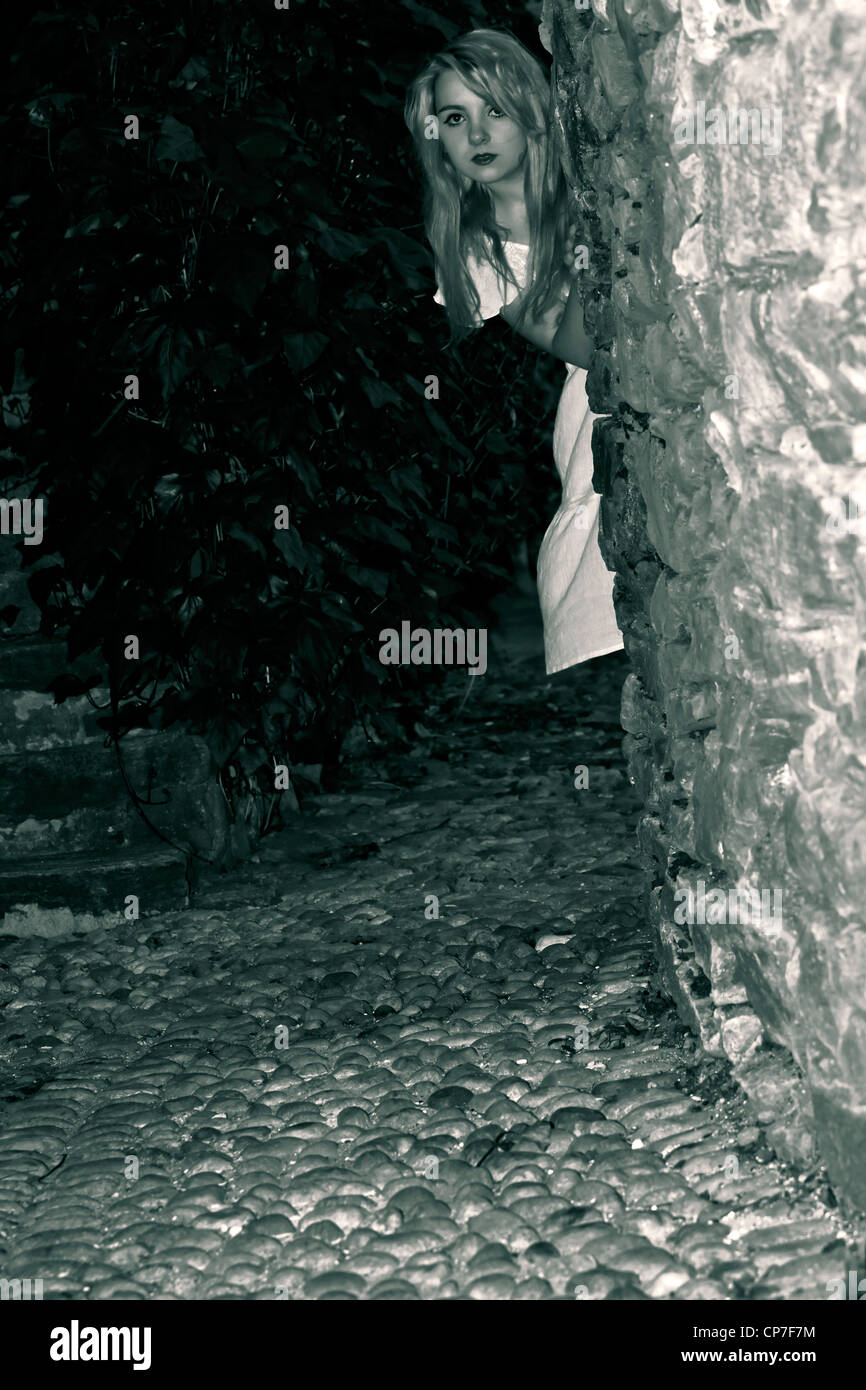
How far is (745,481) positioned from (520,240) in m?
1.01

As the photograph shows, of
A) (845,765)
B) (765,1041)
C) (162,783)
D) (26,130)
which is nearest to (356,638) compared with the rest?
(162,783)

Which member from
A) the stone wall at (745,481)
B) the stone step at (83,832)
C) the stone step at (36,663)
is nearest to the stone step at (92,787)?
the stone step at (83,832)

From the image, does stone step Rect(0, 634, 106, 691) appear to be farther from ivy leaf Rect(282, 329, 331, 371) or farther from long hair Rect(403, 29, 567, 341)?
long hair Rect(403, 29, 567, 341)

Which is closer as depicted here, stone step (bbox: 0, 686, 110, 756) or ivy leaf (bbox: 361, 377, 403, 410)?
ivy leaf (bbox: 361, 377, 403, 410)

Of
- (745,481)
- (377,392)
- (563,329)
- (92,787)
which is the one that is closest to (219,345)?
(377,392)

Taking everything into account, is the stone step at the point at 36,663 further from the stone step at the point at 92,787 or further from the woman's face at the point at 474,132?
the woman's face at the point at 474,132

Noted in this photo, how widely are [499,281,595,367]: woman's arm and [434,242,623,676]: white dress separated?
0.05 meters

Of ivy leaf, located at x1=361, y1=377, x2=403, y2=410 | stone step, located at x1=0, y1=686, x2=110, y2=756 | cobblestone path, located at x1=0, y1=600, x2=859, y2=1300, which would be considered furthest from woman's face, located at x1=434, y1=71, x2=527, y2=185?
stone step, located at x1=0, y1=686, x2=110, y2=756

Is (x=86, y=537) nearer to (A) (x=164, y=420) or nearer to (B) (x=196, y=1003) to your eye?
(A) (x=164, y=420)

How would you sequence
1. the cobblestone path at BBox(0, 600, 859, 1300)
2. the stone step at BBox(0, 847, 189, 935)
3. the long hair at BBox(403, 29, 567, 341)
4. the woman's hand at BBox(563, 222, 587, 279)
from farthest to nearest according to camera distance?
the stone step at BBox(0, 847, 189, 935), the long hair at BBox(403, 29, 567, 341), the woman's hand at BBox(563, 222, 587, 279), the cobblestone path at BBox(0, 600, 859, 1300)

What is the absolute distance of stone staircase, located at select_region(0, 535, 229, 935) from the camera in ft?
11.6

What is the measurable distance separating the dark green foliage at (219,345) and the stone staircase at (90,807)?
0.33 feet

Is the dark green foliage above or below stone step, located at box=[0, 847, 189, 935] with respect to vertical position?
above

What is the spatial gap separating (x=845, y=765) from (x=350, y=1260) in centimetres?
91
